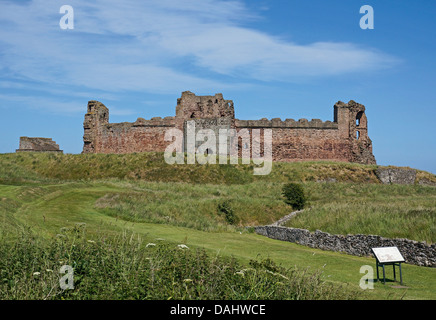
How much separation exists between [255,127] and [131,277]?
168 ft

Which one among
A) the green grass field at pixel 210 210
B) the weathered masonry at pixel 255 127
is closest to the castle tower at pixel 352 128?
the weathered masonry at pixel 255 127

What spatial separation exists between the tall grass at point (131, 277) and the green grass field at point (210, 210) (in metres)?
0.11

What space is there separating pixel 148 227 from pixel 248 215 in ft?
40.0

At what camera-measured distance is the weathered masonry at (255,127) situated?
5925 cm

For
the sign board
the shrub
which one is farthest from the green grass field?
the sign board

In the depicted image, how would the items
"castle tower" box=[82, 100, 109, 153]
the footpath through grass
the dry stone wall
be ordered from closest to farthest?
the footpath through grass < the dry stone wall < "castle tower" box=[82, 100, 109, 153]

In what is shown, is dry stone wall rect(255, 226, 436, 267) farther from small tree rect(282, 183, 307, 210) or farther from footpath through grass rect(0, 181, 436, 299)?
small tree rect(282, 183, 307, 210)

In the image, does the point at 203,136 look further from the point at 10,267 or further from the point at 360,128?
the point at 10,267

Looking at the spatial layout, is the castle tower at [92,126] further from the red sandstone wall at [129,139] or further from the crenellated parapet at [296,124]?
the crenellated parapet at [296,124]

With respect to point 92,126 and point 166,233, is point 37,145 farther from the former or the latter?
point 166,233

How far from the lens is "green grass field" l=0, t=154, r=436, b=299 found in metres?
14.4

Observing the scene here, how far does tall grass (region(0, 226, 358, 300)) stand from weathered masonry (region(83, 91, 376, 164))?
4613 cm

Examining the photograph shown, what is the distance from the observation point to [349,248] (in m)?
21.1

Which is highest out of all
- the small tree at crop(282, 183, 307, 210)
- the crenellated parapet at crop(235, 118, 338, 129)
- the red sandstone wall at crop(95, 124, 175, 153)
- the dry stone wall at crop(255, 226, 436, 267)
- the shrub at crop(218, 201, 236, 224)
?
the crenellated parapet at crop(235, 118, 338, 129)
